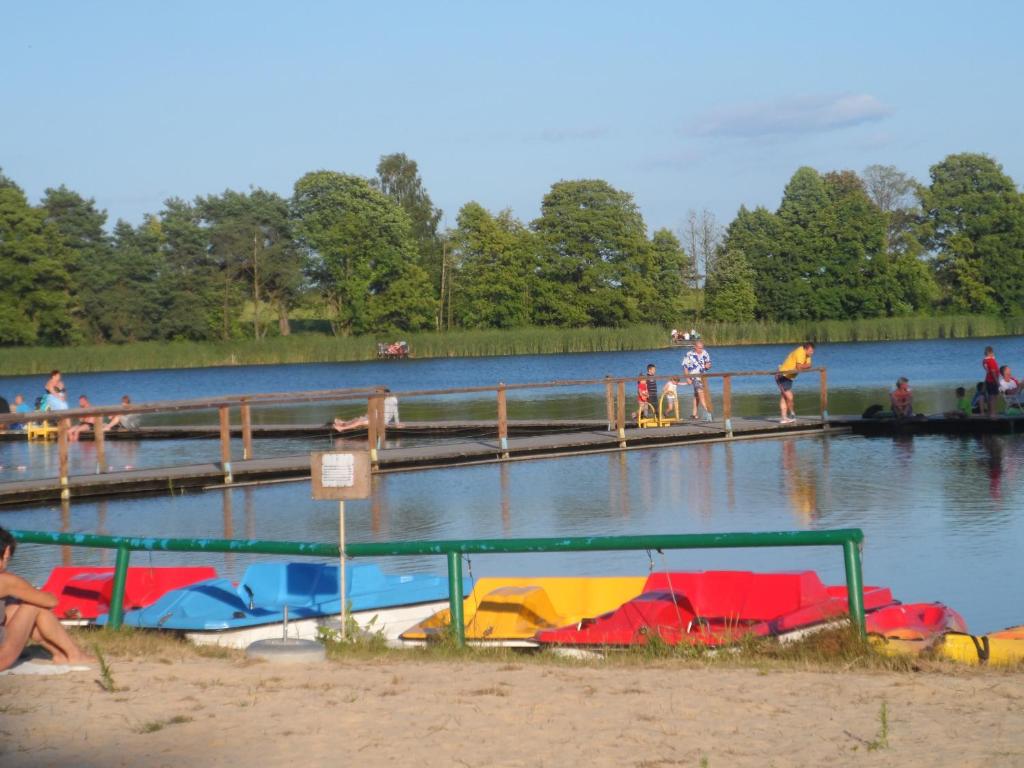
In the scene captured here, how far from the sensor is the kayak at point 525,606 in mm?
8727

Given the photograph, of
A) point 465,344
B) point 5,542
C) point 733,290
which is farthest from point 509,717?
point 733,290

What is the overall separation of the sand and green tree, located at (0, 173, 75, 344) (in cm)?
7335

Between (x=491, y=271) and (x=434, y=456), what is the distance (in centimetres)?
6802

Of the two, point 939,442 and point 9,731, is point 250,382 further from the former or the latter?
point 9,731

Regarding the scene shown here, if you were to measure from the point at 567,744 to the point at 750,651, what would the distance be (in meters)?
2.12

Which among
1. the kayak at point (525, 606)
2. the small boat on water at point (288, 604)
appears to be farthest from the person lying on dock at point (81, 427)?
the kayak at point (525, 606)

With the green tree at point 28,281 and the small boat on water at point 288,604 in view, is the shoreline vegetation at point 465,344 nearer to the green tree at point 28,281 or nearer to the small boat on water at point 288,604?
the green tree at point 28,281

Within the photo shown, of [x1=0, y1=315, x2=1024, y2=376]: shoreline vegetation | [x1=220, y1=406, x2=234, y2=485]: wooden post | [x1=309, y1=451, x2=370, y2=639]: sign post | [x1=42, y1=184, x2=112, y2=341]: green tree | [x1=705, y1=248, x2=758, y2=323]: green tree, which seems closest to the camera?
[x1=309, y1=451, x2=370, y2=639]: sign post

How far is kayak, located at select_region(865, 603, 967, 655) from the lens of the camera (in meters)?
7.65

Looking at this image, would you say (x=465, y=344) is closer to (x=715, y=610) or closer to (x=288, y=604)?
(x=288, y=604)

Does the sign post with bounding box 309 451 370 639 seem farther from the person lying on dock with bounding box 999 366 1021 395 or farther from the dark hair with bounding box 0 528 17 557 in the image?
the person lying on dock with bounding box 999 366 1021 395

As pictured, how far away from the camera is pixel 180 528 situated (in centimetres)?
1648

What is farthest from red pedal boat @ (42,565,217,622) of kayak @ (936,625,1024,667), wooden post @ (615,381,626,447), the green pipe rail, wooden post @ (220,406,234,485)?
wooden post @ (615,381,626,447)

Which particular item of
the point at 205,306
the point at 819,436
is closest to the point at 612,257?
the point at 205,306
